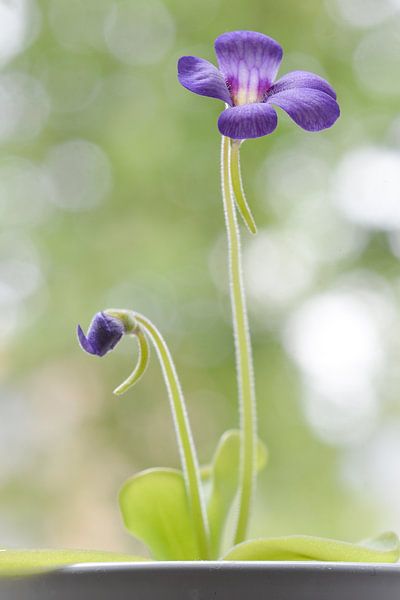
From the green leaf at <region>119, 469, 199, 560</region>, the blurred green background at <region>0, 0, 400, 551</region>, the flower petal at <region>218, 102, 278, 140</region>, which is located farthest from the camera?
the blurred green background at <region>0, 0, 400, 551</region>

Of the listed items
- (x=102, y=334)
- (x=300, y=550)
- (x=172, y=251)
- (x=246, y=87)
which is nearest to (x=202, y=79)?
(x=246, y=87)

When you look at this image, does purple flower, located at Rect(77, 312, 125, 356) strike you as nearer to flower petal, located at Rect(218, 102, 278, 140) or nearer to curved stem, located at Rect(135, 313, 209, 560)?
curved stem, located at Rect(135, 313, 209, 560)

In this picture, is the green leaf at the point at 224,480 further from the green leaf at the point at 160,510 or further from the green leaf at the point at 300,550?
the green leaf at the point at 300,550

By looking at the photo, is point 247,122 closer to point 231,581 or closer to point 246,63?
point 246,63

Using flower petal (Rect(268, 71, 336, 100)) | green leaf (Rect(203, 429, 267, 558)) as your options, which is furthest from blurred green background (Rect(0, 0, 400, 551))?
flower petal (Rect(268, 71, 336, 100))

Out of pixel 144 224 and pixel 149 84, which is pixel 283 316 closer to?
pixel 144 224

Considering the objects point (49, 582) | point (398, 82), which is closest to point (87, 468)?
point (398, 82)
